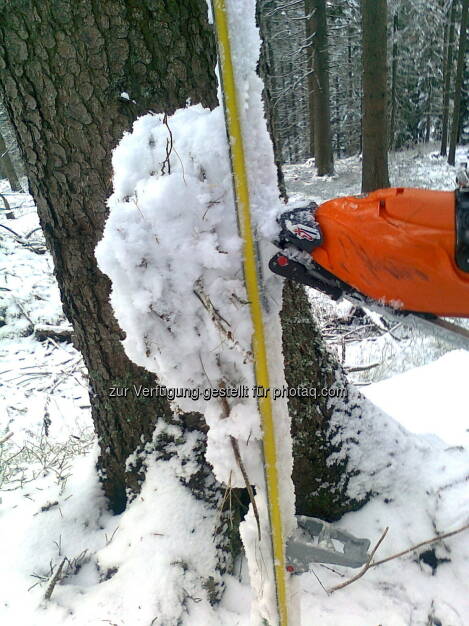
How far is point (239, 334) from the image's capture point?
39.3 inches

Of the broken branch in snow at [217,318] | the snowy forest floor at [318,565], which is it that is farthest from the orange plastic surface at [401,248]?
the snowy forest floor at [318,565]

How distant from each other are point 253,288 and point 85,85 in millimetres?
831

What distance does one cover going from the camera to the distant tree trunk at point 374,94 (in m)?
6.86

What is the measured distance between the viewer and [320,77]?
37.6ft

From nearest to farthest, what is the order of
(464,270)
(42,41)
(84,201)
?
1. (464,270)
2. (42,41)
3. (84,201)

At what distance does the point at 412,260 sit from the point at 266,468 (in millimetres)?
598

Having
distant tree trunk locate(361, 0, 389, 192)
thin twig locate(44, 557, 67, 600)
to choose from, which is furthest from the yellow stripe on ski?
distant tree trunk locate(361, 0, 389, 192)

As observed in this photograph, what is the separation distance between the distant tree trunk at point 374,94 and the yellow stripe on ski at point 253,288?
738cm

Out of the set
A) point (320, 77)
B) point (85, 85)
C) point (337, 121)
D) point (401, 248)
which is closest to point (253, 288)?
point (401, 248)

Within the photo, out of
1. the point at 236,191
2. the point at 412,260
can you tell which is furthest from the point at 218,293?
the point at 412,260

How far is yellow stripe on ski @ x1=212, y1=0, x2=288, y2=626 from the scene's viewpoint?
0.82 meters

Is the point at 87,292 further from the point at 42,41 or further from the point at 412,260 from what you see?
the point at 412,260

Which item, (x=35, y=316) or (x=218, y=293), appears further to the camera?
(x=35, y=316)

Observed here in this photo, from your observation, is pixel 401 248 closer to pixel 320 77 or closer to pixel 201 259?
pixel 201 259
